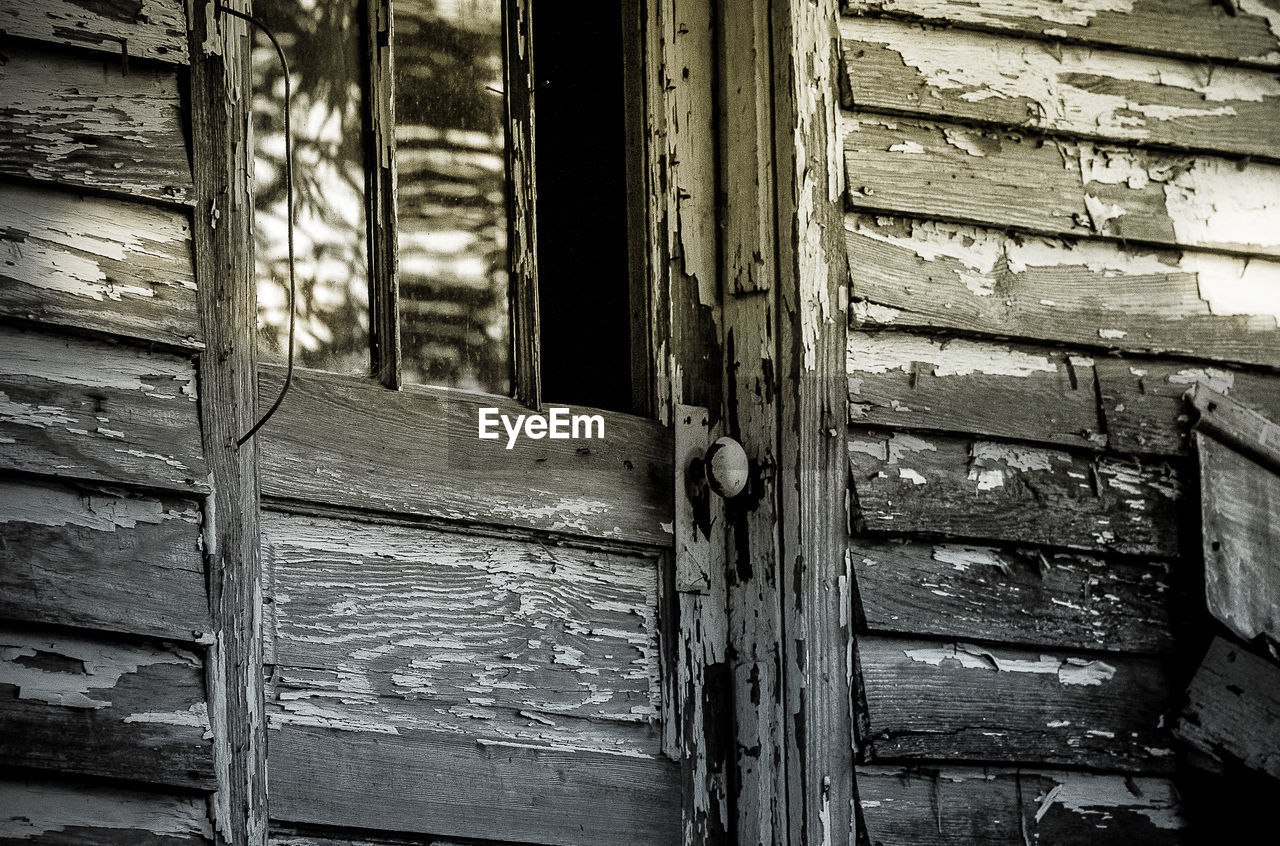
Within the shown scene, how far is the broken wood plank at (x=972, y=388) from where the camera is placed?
197 centimetres

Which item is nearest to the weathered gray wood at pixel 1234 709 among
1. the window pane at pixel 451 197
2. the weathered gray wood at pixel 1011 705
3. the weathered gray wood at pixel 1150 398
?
the weathered gray wood at pixel 1011 705

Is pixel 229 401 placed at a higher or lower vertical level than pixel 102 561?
higher

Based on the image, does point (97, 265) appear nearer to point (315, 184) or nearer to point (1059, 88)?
point (315, 184)

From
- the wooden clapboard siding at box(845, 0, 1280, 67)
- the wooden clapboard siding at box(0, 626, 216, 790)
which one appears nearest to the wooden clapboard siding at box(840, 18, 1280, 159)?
the wooden clapboard siding at box(845, 0, 1280, 67)

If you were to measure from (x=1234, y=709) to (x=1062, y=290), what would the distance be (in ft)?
2.36

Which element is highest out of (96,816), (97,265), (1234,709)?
(97,265)

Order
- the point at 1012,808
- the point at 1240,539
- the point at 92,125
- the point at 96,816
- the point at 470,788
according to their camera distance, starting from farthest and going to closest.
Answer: the point at 1240,539
the point at 1012,808
the point at 470,788
the point at 92,125
the point at 96,816

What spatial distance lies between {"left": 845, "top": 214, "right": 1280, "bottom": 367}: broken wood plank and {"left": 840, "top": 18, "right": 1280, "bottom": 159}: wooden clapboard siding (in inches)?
7.6

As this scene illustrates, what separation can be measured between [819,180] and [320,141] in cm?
75

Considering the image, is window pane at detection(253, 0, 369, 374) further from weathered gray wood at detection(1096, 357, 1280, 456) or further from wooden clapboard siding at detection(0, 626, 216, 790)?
weathered gray wood at detection(1096, 357, 1280, 456)

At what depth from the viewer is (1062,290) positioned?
209 centimetres

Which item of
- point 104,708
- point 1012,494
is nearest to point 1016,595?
point 1012,494

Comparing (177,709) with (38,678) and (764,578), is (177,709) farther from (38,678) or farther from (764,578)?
(764,578)

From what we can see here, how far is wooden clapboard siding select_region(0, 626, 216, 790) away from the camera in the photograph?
57.2 inches
